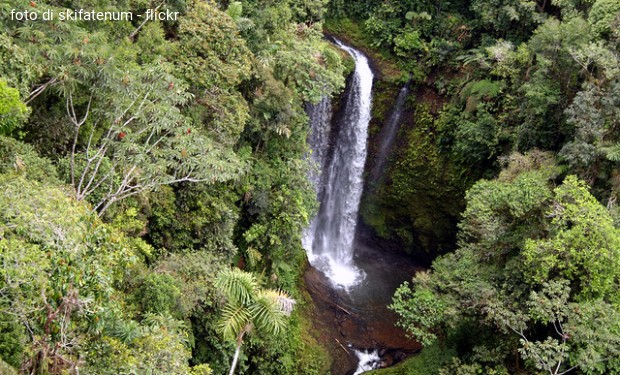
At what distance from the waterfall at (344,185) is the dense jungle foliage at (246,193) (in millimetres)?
3285

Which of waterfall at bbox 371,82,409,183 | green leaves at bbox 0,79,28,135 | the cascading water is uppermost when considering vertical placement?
green leaves at bbox 0,79,28,135

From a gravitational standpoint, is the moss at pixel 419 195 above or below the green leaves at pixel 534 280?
below

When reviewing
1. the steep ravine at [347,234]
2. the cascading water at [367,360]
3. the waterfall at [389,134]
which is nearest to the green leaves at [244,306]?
the cascading water at [367,360]

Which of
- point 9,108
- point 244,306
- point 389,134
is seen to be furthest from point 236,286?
point 389,134

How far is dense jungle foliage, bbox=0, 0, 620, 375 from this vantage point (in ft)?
20.0

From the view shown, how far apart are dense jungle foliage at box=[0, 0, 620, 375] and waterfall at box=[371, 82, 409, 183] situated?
5.86ft

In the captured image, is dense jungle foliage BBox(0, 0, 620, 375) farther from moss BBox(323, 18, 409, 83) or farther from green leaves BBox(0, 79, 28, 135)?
moss BBox(323, 18, 409, 83)

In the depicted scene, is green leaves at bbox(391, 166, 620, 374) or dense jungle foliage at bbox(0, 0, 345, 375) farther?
green leaves at bbox(391, 166, 620, 374)

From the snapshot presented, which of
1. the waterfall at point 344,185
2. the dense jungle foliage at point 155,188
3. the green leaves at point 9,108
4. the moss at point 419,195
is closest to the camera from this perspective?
the dense jungle foliage at point 155,188

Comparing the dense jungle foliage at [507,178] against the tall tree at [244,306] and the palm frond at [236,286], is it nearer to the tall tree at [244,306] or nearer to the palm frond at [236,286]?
the tall tree at [244,306]

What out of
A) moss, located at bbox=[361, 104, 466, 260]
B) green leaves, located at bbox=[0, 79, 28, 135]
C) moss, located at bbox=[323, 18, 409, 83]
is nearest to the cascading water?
moss, located at bbox=[361, 104, 466, 260]

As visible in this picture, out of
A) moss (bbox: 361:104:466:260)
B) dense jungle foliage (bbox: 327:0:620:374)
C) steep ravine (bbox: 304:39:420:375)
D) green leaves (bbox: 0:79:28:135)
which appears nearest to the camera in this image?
green leaves (bbox: 0:79:28:135)

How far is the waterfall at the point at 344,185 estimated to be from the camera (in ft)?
66.4

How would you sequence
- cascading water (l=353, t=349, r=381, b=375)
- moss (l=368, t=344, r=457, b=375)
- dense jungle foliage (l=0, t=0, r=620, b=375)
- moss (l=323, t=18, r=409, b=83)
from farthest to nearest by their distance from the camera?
moss (l=323, t=18, r=409, b=83) → cascading water (l=353, t=349, r=381, b=375) → moss (l=368, t=344, r=457, b=375) → dense jungle foliage (l=0, t=0, r=620, b=375)
